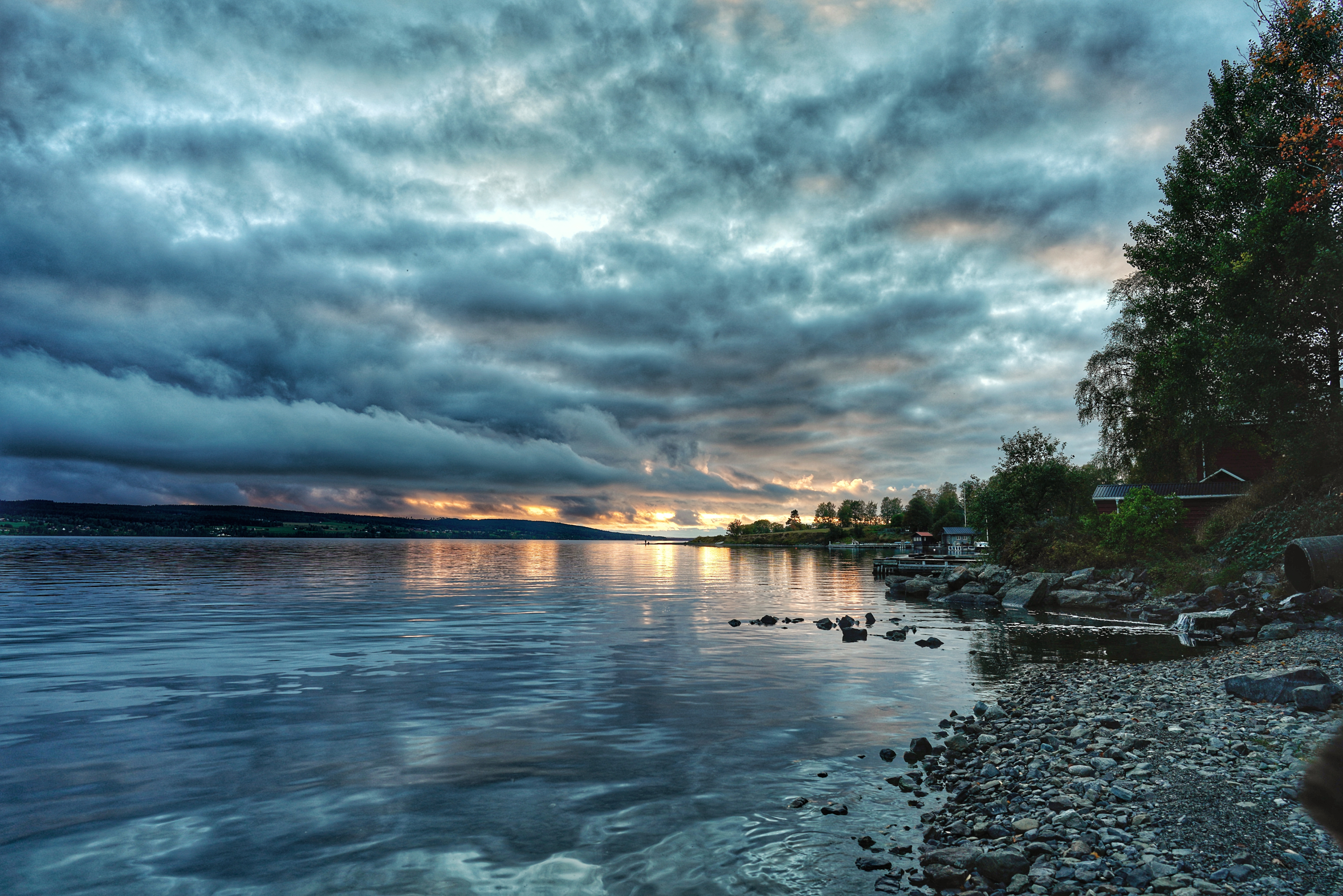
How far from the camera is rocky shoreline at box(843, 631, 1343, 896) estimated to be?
6.82 meters

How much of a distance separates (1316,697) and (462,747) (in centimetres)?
1622

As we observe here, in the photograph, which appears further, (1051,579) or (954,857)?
(1051,579)

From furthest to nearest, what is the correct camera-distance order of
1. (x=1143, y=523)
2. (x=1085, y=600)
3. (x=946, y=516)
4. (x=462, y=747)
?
(x=946, y=516)
(x=1143, y=523)
(x=1085, y=600)
(x=462, y=747)

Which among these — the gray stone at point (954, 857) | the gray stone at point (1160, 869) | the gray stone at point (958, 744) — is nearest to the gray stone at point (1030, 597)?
the gray stone at point (958, 744)

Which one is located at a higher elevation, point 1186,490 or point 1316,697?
point 1186,490

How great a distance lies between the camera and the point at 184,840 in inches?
386

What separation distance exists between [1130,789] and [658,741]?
861cm

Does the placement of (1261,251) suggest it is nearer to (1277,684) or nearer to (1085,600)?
(1085,600)

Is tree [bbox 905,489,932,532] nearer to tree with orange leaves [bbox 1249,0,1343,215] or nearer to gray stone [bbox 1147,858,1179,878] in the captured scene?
tree with orange leaves [bbox 1249,0,1343,215]

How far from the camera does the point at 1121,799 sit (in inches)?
345

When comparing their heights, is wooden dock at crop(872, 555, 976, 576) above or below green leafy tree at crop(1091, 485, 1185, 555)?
below

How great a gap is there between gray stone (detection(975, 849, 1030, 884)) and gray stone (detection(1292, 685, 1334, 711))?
8892 millimetres

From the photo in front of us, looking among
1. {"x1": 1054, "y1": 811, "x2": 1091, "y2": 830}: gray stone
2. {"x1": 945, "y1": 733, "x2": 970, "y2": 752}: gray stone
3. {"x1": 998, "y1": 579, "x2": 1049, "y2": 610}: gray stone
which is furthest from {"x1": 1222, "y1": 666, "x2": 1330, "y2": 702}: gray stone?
{"x1": 998, "y1": 579, "x2": 1049, "y2": 610}: gray stone

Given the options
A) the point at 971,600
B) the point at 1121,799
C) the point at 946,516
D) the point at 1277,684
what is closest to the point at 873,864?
the point at 1121,799
